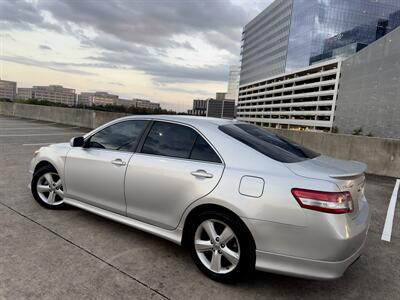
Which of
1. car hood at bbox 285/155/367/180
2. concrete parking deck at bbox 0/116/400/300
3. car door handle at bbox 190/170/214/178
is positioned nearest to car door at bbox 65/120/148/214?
concrete parking deck at bbox 0/116/400/300

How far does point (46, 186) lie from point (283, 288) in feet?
11.0

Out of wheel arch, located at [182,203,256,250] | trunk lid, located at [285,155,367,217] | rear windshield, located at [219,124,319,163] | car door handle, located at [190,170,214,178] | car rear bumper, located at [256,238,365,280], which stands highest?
rear windshield, located at [219,124,319,163]

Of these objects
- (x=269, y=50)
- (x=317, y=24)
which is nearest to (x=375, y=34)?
(x=317, y=24)

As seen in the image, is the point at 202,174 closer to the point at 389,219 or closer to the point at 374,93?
the point at 389,219

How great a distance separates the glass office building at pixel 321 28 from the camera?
87438 millimetres

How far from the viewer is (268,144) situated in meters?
3.05

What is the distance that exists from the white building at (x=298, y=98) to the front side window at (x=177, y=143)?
7763 cm

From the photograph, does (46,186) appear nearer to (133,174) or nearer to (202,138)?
(133,174)

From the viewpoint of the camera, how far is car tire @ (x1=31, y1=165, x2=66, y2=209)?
165 inches

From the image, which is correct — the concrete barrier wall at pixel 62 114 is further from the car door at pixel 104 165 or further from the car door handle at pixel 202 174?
the car door handle at pixel 202 174

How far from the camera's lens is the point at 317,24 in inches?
3649

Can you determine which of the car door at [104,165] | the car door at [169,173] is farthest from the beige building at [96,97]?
the car door at [169,173]

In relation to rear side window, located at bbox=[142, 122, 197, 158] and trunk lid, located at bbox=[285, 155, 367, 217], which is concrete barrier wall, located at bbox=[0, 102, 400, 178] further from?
rear side window, located at bbox=[142, 122, 197, 158]

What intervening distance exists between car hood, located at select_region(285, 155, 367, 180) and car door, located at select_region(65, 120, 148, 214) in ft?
5.96
